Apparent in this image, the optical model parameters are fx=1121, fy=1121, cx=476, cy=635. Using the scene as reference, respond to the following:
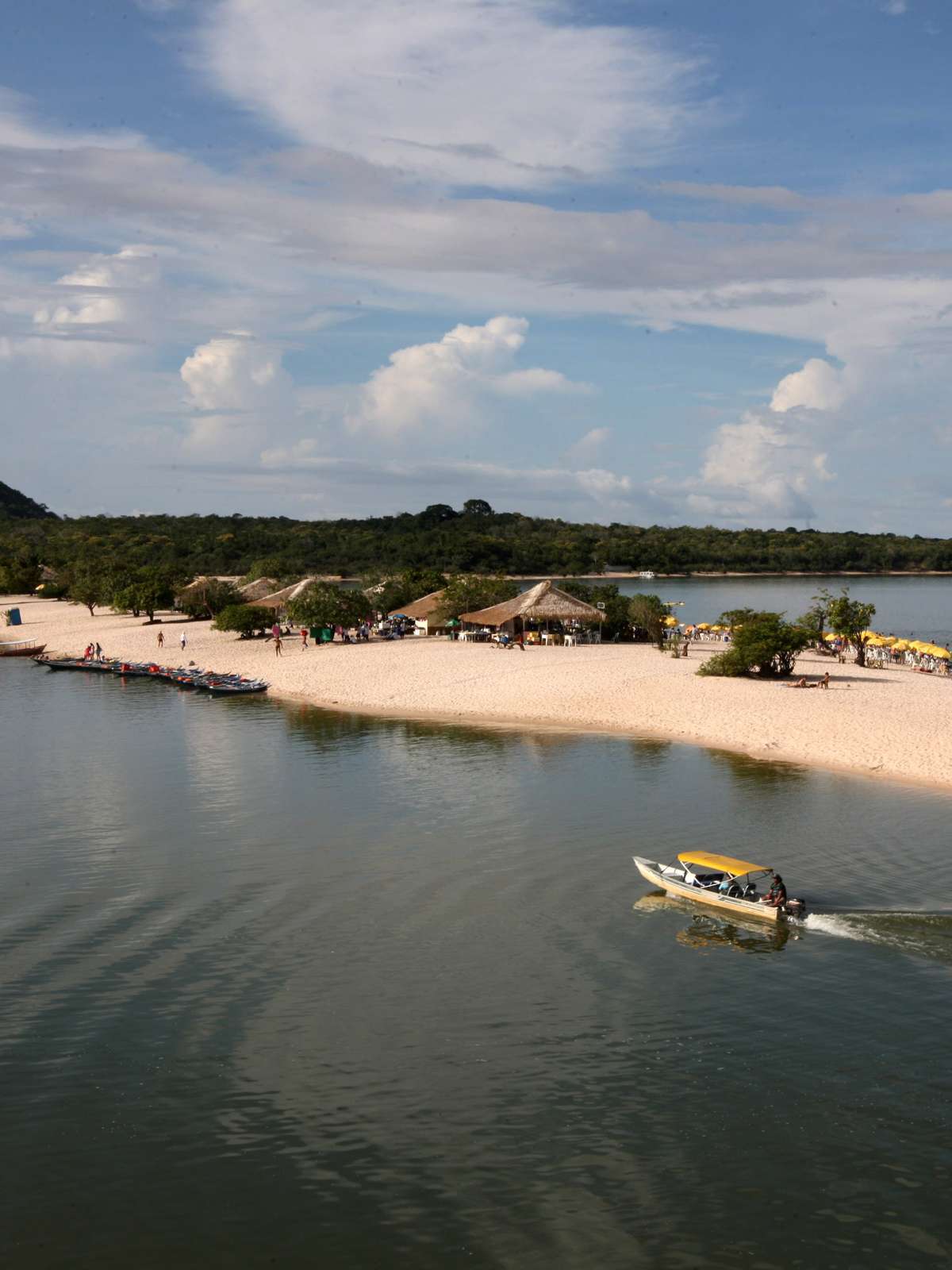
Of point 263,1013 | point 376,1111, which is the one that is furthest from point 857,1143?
point 263,1013

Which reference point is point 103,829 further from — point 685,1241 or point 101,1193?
point 685,1241

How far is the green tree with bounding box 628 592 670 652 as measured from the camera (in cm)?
5862

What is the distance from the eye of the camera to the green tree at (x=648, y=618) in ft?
192

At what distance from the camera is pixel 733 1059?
1390 cm

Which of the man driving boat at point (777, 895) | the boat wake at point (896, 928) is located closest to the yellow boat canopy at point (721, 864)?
the man driving boat at point (777, 895)

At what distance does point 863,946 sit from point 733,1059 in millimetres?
4422

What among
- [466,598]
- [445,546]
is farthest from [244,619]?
[445,546]

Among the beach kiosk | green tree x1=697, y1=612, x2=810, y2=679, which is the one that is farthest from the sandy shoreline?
the beach kiosk

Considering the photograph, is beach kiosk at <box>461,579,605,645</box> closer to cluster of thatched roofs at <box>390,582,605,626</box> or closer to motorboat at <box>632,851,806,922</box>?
cluster of thatched roofs at <box>390,582,605,626</box>

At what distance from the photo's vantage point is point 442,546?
14350cm

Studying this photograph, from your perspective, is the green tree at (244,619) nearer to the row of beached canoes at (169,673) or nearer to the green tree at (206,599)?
the row of beached canoes at (169,673)

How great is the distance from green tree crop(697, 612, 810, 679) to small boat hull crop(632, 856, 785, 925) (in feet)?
76.4

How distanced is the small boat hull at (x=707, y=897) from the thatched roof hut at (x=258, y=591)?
5610 centimetres

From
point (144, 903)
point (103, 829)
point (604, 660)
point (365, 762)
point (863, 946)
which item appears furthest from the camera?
point (604, 660)
